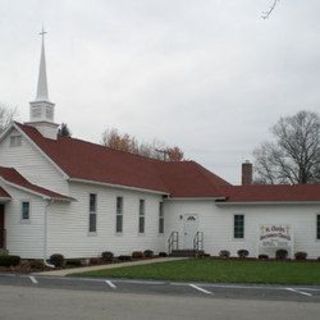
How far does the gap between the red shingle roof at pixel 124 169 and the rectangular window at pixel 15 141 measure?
0.58 metres

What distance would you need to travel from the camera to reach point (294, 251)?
3912 cm

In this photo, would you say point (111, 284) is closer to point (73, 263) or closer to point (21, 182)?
point (73, 263)

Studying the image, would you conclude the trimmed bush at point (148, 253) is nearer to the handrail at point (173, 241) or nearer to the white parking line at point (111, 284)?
the handrail at point (173, 241)

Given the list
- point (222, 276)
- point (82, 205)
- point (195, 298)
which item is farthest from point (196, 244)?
point (195, 298)

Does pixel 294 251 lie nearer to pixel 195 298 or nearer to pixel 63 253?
pixel 63 253

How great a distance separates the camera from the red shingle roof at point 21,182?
104ft

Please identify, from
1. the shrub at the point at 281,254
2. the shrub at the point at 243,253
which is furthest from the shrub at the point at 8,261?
the shrub at the point at 281,254

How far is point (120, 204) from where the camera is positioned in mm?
37594

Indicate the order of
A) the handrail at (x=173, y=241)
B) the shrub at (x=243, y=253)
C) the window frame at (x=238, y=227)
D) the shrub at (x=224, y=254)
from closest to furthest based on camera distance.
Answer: the shrub at (x=243, y=253) → the shrub at (x=224, y=254) → the window frame at (x=238, y=227) → the handrail at (x=173, y=241)

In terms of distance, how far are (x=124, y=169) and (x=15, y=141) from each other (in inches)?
302

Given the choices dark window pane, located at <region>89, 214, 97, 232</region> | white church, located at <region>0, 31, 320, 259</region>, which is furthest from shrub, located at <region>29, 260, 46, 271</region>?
dark window pane, located at <region>89, 214, 97, 232</region>

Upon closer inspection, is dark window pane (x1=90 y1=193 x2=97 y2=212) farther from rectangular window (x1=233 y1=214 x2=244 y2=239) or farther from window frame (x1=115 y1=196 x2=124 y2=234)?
rectangular window (x1=233 y1=214 x2=244 y2=239)

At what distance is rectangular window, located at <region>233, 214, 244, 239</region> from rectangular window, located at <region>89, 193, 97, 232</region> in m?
9.65

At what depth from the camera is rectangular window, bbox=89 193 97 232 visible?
34.6m
